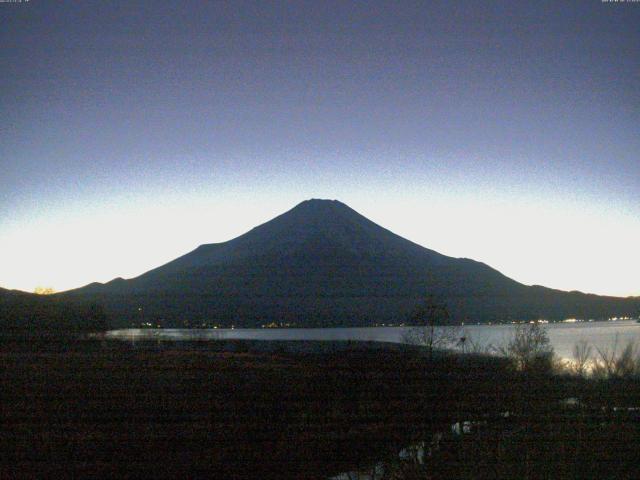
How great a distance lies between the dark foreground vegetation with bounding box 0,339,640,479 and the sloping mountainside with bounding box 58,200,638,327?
267 feet

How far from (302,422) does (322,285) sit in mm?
120328

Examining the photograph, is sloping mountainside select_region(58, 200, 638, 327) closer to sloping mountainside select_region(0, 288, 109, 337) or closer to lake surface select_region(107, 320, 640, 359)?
lake surface select_region(107, 320, 640, 359)

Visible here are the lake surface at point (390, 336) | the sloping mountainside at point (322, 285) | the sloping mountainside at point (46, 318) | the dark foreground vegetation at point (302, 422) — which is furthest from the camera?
the sloping mountainside at point (322, 285)

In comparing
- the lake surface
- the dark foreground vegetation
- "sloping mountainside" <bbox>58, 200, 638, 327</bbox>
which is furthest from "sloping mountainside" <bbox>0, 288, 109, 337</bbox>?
"sloping mountainside" <bbox>58, 200, 638, 327</bbox>

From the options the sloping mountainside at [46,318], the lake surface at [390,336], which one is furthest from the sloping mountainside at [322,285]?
the sloping mountainside at [46,318]

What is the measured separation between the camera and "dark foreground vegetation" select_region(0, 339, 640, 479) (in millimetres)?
8734

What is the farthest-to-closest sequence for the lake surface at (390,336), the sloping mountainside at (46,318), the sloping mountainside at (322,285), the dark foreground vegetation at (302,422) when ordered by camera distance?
the sloping mountainside at (322,285)
the lake surface at (390,336)
the sloping mountainside at (46,318)
the dark foreground vegetation at (302,422)

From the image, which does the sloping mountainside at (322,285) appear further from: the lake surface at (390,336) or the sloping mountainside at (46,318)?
the sloping mountainside at (46,318)

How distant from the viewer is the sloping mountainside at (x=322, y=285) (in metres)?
116

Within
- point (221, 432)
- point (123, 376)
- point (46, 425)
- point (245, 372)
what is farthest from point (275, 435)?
point (245, 372)

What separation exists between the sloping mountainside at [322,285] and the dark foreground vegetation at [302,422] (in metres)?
81.3

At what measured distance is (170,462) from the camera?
1055 centimetres

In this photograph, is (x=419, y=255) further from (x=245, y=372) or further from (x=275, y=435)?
(x=275, y=435)

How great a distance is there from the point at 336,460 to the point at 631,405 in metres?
7.02
